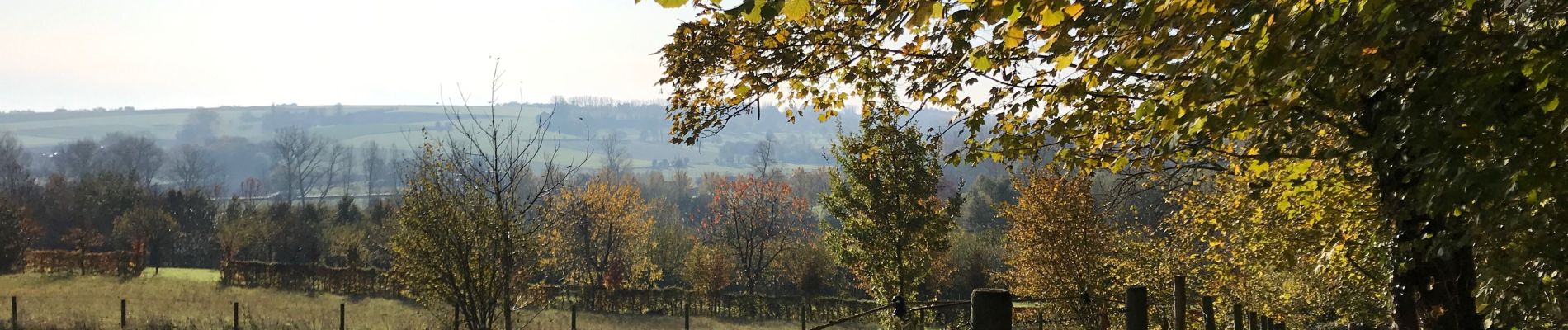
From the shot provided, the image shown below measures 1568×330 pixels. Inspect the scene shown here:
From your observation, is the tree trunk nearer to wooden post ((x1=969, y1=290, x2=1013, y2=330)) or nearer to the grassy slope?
wooden post ((x1=969, y1=290, x2=1013, y2=330))

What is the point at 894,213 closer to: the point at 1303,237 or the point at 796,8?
the point at 1303,237

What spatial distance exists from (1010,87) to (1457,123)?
2.51 meters

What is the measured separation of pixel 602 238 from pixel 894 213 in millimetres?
33836

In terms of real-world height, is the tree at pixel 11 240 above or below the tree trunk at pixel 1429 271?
below

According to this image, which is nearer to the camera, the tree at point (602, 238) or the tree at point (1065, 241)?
the tree at point (1065, 241)

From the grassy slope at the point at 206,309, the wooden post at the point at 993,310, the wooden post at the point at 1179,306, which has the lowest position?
the grassy slope at the point at 206,309

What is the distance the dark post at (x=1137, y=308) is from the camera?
5816mm

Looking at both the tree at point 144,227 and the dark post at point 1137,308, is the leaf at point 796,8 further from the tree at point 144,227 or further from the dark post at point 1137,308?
the tree at point 144,227

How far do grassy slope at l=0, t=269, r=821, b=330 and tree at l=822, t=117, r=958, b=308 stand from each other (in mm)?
7899

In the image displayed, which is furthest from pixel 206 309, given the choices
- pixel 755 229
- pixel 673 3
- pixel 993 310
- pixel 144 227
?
pixel 673 3

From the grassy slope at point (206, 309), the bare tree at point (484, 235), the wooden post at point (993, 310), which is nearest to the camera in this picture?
the wooden post at point (993, 310)

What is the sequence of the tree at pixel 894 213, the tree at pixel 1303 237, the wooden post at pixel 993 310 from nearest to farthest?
the wooden post at pixel 993 310 → the tree at pixel 1303 237 → the tree at pixel 894 213

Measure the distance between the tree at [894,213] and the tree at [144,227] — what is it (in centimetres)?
5080

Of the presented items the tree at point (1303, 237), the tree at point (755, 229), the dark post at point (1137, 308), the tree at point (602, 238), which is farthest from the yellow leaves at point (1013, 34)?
the tree at point (755, 229)
